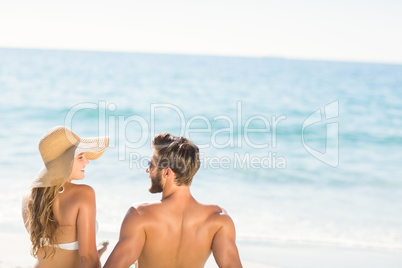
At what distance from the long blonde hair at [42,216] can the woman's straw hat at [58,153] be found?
0.13 feet

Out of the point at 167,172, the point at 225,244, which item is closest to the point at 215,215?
the point at 225,244

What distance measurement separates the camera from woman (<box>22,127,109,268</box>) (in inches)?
93.6

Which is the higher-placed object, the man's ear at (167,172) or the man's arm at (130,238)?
the man's ear at (167,172)

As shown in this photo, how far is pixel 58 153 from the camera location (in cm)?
251

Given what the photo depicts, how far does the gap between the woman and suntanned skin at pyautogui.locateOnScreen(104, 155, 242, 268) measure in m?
0.19

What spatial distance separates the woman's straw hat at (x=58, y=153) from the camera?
2402 mm

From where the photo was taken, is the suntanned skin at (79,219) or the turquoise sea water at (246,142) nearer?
the suntanned skin at (79,219)

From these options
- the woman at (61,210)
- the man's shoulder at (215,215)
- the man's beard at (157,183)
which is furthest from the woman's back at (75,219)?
the man's shoulder at (215,215)

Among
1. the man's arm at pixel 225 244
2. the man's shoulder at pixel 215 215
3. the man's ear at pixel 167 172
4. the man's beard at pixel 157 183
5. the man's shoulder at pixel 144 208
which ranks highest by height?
the man's ear at pixel 167 172

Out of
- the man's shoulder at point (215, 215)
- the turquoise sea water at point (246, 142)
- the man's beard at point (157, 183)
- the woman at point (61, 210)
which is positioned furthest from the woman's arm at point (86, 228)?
A: the turquoise sea water at point (246, 142)

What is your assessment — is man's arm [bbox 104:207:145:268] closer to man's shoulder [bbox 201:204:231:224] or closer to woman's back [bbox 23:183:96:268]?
woman's back [bbox 23:183:96:268]

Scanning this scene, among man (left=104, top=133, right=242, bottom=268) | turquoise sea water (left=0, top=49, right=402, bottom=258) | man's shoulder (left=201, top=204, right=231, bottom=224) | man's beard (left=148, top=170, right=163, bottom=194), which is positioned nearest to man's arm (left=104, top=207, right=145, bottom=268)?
man (left=104, top=133, right=242, bottom=268)

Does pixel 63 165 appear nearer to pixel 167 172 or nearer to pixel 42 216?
pixel 42 216

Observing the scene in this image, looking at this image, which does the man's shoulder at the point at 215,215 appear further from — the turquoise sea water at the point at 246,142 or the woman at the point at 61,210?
the turquoise sea water at the point at 246,142
